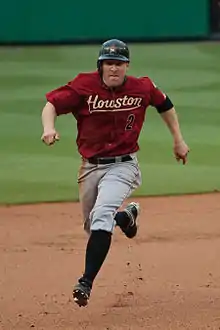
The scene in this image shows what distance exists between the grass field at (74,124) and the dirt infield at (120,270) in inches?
33.4

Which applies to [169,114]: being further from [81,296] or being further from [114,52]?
[81,296]

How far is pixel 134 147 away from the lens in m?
6.24

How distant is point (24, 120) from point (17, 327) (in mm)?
8229

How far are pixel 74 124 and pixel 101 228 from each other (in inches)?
305

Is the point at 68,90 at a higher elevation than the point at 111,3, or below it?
higher

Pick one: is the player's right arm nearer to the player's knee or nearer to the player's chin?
the player's chin

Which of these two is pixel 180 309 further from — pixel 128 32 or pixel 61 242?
pixel 128 32

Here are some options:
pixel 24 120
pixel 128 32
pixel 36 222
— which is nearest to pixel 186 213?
pixel 36 222

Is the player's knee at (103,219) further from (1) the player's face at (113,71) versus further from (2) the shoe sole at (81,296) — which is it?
(1) the player's face at (113,71)

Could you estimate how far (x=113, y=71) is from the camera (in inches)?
235

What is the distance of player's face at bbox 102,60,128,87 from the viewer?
19.6 ft

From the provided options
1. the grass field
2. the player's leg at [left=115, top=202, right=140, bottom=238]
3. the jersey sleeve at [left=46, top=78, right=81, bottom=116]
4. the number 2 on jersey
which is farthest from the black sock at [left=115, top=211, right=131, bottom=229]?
the grass field

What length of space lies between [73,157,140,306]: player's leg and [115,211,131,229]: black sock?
45 centimetres

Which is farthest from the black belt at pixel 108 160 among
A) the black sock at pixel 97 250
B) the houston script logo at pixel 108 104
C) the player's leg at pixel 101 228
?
the black sock at pixel 97 250
